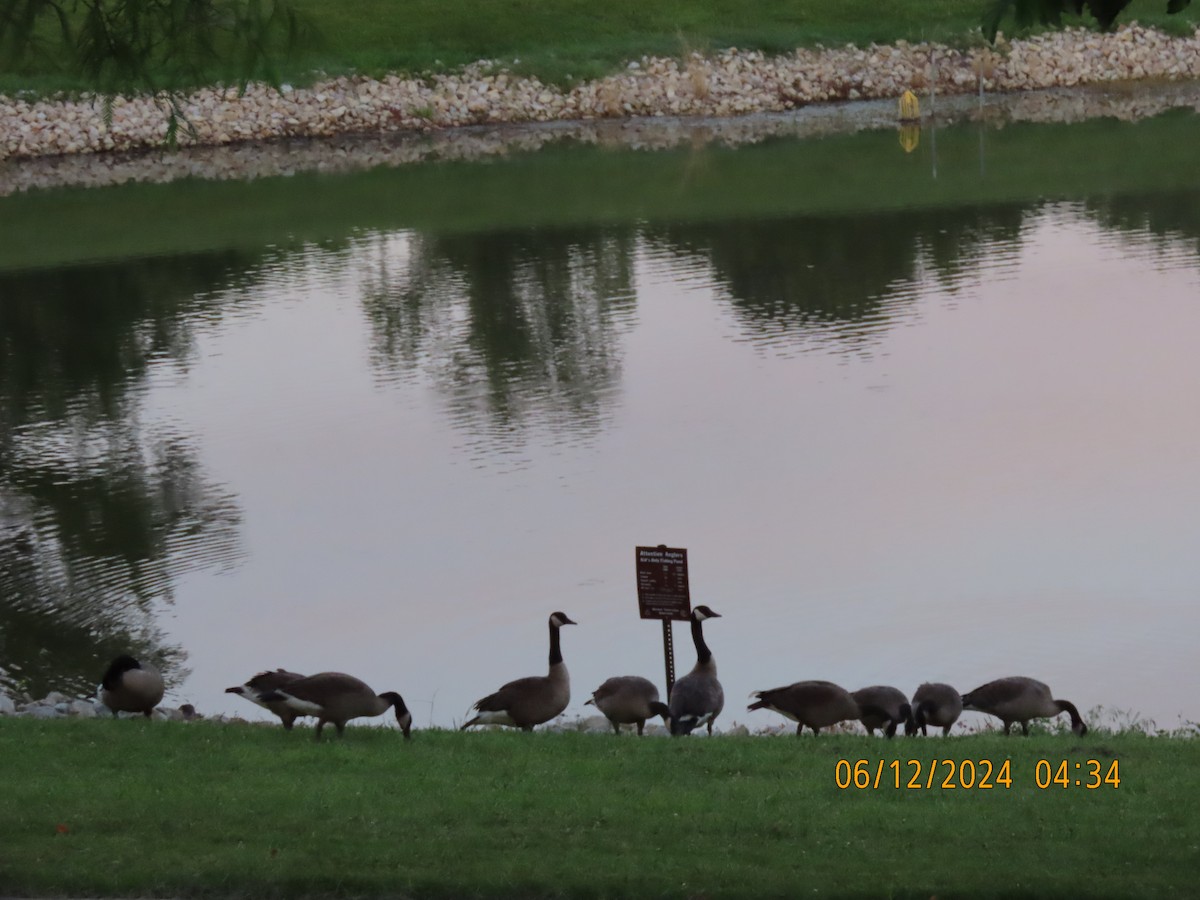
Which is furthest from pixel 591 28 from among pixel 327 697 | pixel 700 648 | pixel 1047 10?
pixel 1047 10

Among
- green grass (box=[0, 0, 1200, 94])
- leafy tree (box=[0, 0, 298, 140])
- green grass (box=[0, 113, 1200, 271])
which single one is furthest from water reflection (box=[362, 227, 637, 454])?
green grass (box=[0, 0, 1200, 94])

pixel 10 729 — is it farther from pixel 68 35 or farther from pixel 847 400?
pixel 847 400

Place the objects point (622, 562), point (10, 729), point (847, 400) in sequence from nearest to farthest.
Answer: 1. point (10, 729)
2. point (622, 562)
3. point (847, 400)

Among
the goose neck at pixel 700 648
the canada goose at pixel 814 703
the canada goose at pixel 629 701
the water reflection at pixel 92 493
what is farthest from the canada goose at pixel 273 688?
the water reflection at pixel 92 493

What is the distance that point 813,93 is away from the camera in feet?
204

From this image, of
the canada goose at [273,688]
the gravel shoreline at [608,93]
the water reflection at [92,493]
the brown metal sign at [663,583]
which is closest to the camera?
the canada goose at [273,688]

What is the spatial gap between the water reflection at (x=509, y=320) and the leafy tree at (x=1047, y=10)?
1312 centimetres

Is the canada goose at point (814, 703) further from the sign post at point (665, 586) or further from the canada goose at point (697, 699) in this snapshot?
the sign post at point (665, 586)

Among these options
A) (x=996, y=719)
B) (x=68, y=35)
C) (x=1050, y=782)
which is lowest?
(x=996, y=719)

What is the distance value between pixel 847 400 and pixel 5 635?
1077 centimetres

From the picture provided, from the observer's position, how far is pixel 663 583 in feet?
38.6

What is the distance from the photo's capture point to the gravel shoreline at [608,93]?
193 feet

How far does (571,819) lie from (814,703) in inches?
102

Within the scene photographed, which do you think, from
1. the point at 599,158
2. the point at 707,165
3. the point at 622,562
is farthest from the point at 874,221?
the point at 622,562
